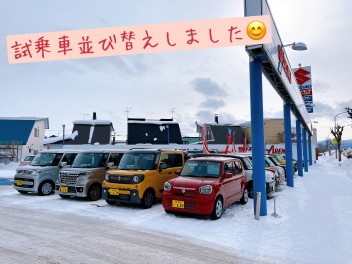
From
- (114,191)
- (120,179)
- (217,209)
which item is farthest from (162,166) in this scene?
(217,209)

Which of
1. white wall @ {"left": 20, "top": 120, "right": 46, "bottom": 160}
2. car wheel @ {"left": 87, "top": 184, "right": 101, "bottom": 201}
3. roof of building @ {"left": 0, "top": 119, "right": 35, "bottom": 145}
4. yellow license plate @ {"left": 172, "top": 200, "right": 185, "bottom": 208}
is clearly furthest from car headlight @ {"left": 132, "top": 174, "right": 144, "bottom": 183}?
white wall @ {"left": 20, "top": 120, "right": 46, "bottom": 160}

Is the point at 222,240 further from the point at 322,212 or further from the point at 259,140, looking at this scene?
the point at 322,212

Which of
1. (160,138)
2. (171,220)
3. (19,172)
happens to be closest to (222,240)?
(171,220)

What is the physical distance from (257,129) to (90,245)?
19.0 feet

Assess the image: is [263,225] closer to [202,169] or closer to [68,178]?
[202,169]

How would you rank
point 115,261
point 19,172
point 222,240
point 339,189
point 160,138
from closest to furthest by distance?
point 115,261
point 222,240
point 19,172
point 339,189
point 160,138

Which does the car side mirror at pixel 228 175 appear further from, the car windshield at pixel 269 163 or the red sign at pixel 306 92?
the red sign at pixel 306 92

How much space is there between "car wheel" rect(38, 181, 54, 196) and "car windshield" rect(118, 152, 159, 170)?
433 cm

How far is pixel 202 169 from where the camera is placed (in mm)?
9422

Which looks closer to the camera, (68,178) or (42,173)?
(68,178)

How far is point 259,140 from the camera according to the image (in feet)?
29.8

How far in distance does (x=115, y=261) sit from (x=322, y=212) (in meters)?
7.25

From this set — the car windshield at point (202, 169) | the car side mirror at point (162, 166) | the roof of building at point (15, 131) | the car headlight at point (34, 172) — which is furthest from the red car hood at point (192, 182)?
the roof of building at point (15, 131)

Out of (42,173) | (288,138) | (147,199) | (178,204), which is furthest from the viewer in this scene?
(288,138)
